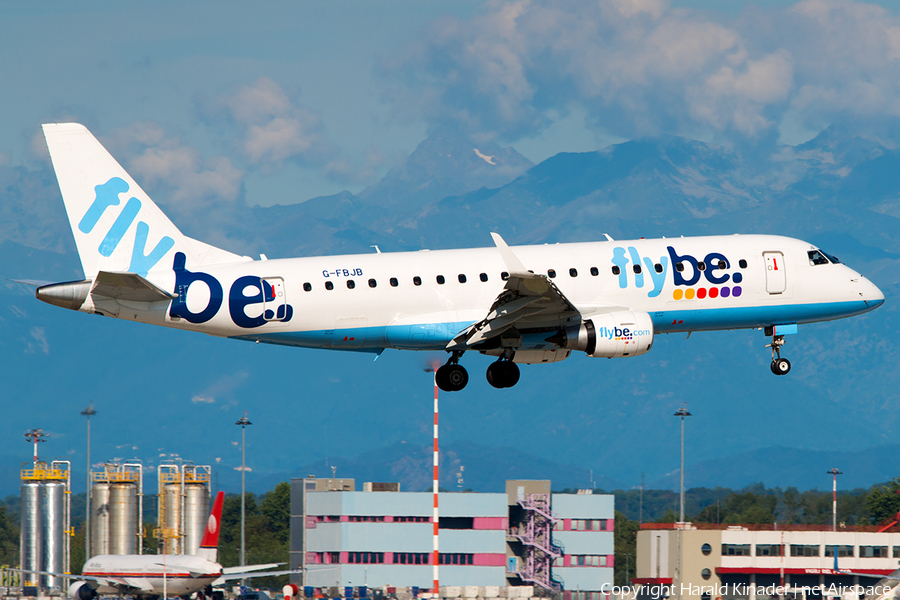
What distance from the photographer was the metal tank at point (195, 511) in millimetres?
103894

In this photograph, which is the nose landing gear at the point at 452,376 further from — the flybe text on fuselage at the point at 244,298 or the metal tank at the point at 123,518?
the metal tank at the point at 123,518

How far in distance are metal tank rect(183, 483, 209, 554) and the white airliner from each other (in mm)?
62302

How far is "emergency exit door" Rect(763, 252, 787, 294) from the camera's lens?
48.9 meters

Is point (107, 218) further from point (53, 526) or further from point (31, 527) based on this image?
point (31, 527)

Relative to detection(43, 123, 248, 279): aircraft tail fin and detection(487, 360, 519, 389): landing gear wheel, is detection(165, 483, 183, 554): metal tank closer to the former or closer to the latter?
detection(43, 123, 248, 279): aircraft tail fin

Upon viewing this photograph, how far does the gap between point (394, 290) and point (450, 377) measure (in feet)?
15.3

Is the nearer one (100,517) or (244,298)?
(244,298)

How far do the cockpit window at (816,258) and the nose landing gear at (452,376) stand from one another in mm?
15374

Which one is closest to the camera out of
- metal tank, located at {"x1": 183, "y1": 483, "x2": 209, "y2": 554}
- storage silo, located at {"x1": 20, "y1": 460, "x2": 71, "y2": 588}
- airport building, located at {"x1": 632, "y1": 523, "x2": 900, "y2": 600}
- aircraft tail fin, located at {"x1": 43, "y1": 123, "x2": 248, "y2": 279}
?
aircraft tail fin, located at {"x1": 43, "y1": 123, "x2": 248, "y2": 279}

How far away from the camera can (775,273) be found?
161ft

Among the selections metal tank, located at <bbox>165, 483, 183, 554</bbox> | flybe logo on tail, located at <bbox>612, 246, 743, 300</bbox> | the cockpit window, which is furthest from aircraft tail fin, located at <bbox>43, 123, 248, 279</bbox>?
metal tank, located at <bbox>165, 483, 183, 554</bbox>

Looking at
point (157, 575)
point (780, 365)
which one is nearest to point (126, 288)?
point (780, 365)

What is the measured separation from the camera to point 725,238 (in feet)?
159

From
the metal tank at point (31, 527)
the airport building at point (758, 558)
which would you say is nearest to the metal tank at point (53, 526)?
the metal tank at point (31, 527)
